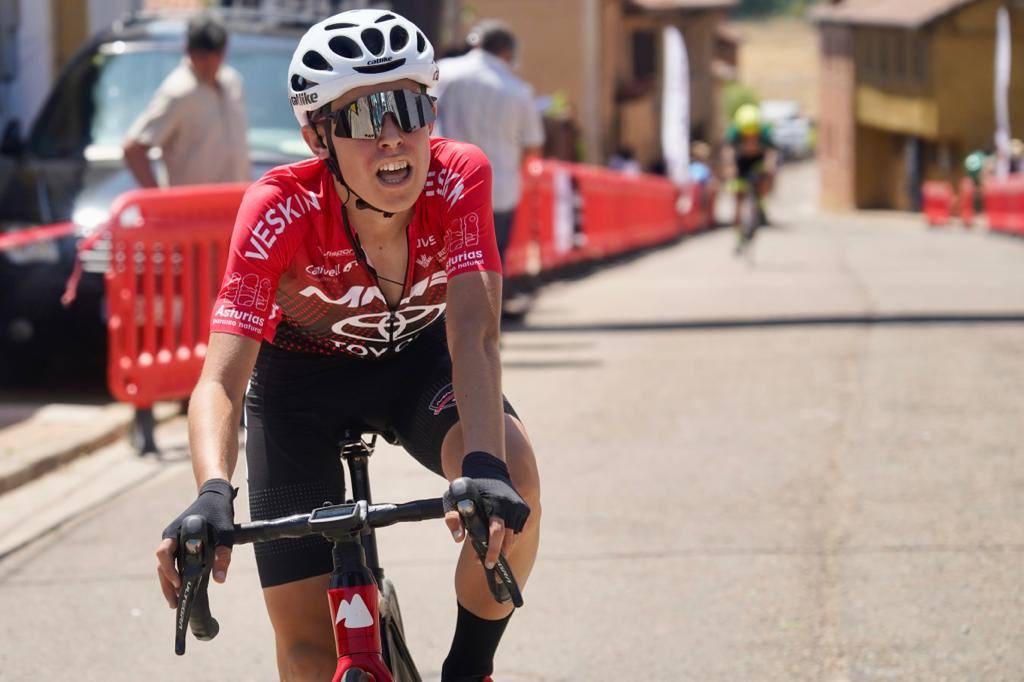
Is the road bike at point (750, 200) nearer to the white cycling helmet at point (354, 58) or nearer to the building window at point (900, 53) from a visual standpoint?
the white cycling helmet at point (354, 58)

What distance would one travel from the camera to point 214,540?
294 cm

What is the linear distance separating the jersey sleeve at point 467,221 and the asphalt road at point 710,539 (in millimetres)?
1843

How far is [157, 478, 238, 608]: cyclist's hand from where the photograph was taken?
2.92 meters

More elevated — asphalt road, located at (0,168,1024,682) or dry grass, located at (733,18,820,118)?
asphalt road, located at (0,168,1024,682)

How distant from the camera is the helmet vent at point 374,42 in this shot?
11.3ft

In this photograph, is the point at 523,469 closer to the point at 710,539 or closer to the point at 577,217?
the point at 710,539

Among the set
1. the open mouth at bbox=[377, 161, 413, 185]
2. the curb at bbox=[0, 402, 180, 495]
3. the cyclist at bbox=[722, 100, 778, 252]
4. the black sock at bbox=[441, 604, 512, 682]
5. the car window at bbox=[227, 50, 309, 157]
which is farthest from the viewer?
the cyclist at bbox=[722, 100, 778, 252]

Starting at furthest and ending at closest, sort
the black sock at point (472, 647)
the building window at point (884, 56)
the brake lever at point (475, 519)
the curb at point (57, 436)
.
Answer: the building window at point (884, 56) → the curb at point (57, 436) → the black sock at point (472, 647) → the brake lever at point (475, 519)

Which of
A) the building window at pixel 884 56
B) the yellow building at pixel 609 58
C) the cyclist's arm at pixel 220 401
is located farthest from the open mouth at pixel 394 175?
the building window at pixel 884 56

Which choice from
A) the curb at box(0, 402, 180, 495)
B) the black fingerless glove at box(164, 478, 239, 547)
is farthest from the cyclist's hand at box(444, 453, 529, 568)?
the curb at box(0, 402, 180, 495)

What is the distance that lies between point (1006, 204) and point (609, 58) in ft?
101

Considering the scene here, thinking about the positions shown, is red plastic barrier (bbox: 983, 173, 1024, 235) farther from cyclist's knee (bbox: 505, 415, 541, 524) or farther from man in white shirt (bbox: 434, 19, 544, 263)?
cyclist's knee (bbox: 505, 415, 541, 524)

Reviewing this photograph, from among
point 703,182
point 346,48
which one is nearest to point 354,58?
point 346,48

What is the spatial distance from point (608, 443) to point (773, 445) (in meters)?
0.80
